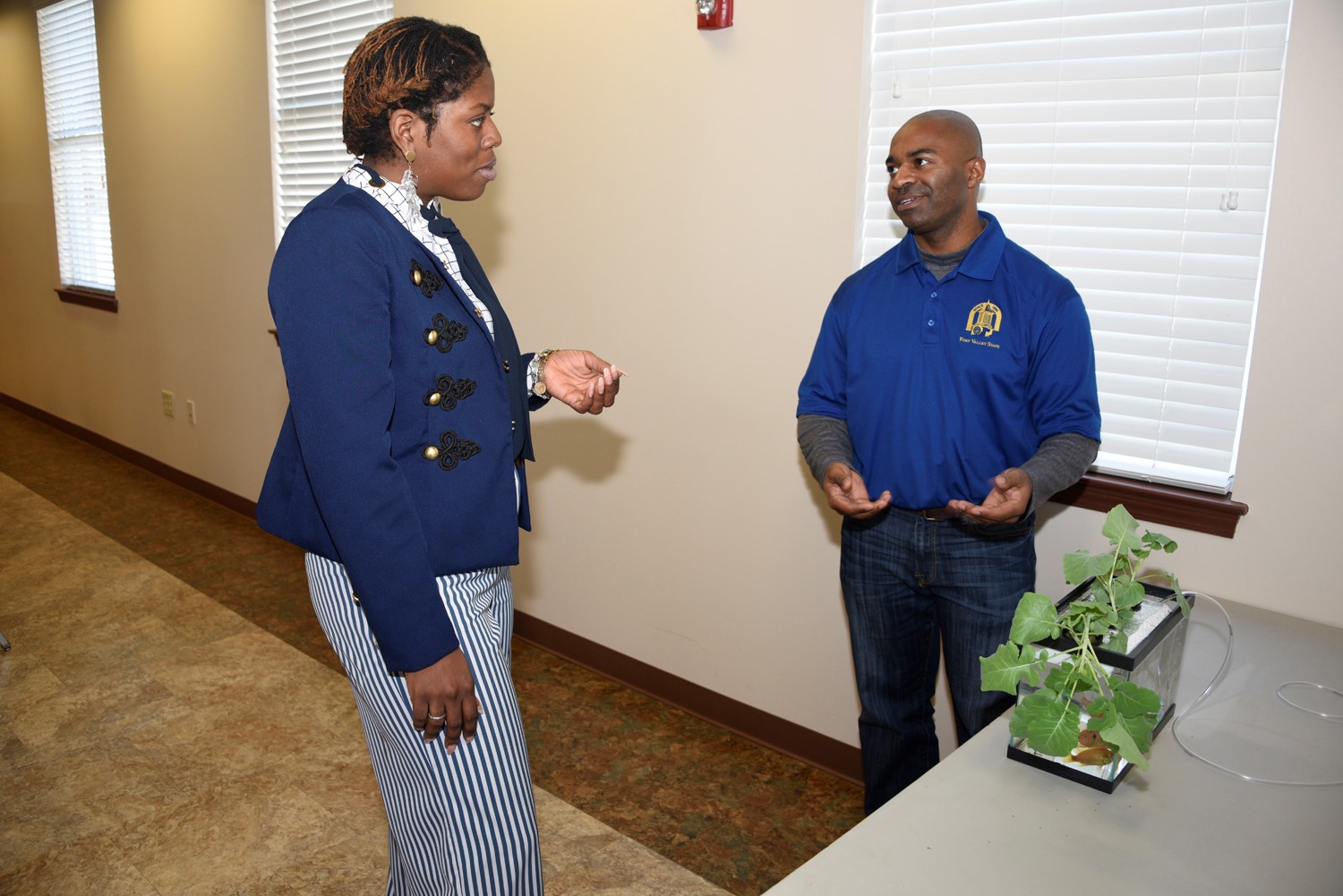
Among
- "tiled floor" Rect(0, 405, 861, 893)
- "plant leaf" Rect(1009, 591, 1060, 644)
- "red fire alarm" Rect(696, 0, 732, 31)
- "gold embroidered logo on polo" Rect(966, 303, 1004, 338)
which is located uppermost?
"red fire alarm" Rect(696, 0, 732, 31)

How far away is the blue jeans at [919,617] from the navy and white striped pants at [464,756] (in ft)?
3.00

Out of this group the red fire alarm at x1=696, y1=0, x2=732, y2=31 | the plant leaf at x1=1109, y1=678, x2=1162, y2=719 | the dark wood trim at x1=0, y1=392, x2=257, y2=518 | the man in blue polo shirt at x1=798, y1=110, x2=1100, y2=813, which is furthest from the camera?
the dark wood trim at x1=0, y1=392, x2=257, y2=518

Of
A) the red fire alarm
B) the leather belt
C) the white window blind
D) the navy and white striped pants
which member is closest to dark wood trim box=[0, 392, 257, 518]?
the white window blind

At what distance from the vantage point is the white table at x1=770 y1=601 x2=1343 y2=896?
1.09m

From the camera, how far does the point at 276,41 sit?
4.13 metres

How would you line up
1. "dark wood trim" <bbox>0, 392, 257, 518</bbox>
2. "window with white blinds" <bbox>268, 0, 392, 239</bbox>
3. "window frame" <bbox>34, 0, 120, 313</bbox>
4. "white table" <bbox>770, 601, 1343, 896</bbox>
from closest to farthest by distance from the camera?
"white table" <bbox>770, 601, 1343, 896</bbox>, "window with white blinds" <bbox>268, 0, 392, 239</bbox>, "dark wood trim" <bbox>0, 392, 257, 518</bbox>, "window frame" <bbox>34, 0, 120, 313</bbox>

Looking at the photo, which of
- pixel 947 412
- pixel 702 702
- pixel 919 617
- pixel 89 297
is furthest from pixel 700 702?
pixel 89 297

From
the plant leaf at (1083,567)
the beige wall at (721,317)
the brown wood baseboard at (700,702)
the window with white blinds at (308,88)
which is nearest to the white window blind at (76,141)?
the window with white blinds at (308,88)

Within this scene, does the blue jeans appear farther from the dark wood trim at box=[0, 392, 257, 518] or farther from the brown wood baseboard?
the dark wood trim at box=[0, 392, 257, 518]

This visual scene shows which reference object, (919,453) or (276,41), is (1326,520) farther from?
(276,41)

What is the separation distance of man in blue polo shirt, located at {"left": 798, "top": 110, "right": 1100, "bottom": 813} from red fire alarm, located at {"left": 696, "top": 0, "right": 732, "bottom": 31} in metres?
0.82

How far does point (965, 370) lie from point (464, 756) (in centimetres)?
117

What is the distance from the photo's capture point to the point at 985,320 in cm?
192

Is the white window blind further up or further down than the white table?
further up
